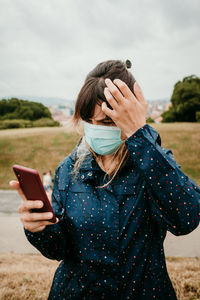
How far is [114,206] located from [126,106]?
2.20ft

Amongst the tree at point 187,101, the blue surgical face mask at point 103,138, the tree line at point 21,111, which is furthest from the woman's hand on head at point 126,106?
the tree line at point 21,111

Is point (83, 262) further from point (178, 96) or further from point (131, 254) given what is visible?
point (178, 96)

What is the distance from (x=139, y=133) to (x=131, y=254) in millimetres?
803

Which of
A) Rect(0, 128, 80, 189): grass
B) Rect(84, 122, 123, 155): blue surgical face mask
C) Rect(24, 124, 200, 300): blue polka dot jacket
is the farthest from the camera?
Rect(0, 128, 80, 189): grass

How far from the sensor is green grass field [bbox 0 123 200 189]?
14666 millimetres

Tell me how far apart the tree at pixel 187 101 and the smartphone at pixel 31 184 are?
121 ft

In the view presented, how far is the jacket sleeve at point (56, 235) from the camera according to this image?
4.39ft

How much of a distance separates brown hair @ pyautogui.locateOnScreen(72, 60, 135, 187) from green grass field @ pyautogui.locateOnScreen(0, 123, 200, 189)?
12.3 metres

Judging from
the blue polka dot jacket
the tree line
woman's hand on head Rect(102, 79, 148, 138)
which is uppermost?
woman's hand on head Rect(102, 79, 148, 138)

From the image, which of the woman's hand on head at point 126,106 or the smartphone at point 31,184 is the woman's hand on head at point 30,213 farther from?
the woman's hand on head at point 126,106

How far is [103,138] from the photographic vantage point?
1.53 metres

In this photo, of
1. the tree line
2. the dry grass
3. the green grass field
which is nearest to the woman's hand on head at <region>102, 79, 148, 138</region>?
the dry grass

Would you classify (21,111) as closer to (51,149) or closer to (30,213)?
(51,149)

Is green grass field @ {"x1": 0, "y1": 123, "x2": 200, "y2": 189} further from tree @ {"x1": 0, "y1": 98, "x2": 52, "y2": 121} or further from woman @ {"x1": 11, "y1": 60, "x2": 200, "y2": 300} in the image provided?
tree @ {"x1": 0, "y1": 98, "x2": 52, "y2": 121}
